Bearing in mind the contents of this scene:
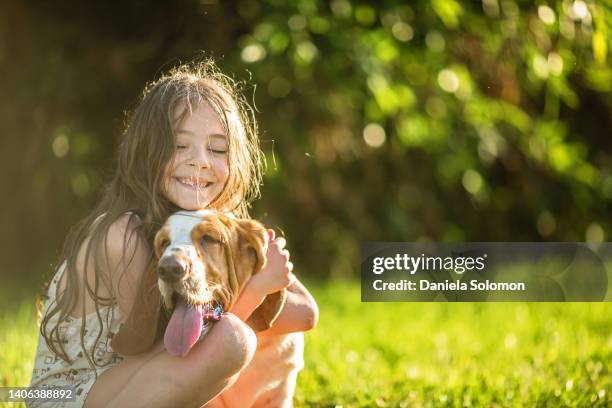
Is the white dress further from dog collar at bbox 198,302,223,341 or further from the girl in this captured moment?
dog collar at bbox 198,302,223,341

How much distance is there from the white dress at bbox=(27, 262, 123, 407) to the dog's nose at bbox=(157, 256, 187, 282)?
203mm

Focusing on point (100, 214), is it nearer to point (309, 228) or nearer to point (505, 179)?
point (309, 228)

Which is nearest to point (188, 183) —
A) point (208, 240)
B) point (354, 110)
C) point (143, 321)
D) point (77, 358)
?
point (208, 240)

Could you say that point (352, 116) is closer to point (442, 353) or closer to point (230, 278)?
point (442, 353)

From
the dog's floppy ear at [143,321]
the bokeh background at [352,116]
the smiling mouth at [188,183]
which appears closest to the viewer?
the dog's floppy ear at [143,321]

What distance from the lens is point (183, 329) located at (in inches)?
55.6

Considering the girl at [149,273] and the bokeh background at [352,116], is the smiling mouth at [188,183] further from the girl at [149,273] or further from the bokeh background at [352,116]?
the bokeh background at [352,116]

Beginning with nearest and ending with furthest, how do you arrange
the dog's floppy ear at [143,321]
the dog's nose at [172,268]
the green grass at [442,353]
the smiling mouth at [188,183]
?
the dog's nose at [172,268]
the dog's floppy ear at [143,321]
the smiling mouth at [188,183]
the green grass at [442,353]

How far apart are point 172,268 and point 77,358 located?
1.11 feet

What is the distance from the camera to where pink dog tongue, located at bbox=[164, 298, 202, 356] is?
1.41 m

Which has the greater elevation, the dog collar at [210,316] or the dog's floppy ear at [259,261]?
the dog's floppy ear at [259,261]

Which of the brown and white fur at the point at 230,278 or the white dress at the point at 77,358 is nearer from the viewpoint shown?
the brown and white fur at the point at 230,278

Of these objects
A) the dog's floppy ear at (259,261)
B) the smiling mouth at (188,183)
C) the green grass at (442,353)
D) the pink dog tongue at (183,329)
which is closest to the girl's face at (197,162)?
the smiling mouth at (188,183)

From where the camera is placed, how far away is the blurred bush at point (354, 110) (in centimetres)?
260
